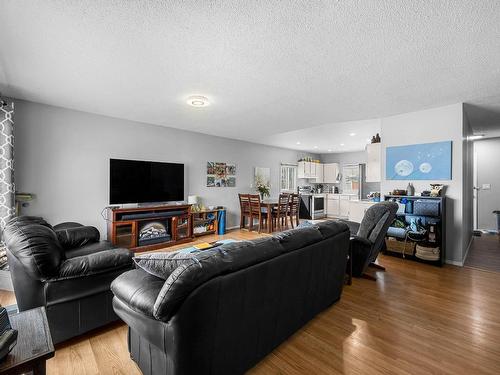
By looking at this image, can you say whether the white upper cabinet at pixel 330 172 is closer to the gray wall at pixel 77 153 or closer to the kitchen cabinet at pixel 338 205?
the kitchen cabinet at pixel 338 205

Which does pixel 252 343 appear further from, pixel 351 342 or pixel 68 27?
pixel 68 27

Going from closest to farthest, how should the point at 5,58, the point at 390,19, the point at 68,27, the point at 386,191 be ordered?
the point at 390,19 → the point at 68,27 → the point at 5,58 → the point at 386,191

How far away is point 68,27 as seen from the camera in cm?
179

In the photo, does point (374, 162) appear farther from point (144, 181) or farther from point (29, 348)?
point (29, 348)

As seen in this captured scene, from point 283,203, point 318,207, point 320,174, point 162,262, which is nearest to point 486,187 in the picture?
point 318,207

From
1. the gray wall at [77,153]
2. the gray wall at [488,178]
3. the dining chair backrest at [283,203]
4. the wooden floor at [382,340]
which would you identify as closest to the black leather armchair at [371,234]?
the wooden floor at [382,340]

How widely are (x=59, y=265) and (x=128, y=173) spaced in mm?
2801

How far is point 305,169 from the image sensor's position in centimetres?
864

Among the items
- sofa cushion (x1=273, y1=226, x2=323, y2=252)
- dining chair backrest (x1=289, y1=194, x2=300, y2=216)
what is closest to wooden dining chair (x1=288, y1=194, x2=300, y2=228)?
dining chair backrest (x1=289, y1=194, x2=300, y2=216)

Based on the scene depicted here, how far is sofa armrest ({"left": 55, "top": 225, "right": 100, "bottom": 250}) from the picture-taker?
2.73 meters

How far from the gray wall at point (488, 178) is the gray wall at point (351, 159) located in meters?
2.58

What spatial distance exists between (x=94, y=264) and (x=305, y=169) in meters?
7.60

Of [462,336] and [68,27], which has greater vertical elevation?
[68,27]

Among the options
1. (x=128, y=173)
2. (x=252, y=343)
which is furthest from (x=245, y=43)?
(x=128, y=173)
